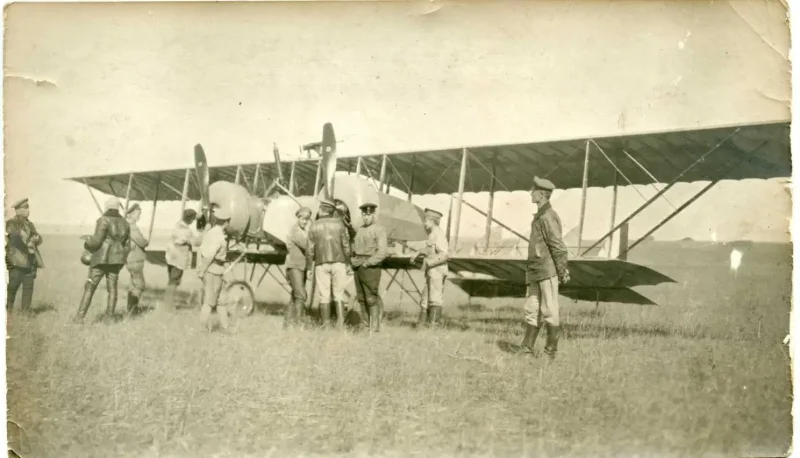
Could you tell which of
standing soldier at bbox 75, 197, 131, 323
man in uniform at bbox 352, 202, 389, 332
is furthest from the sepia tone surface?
man in uniform at bbox 352, 202, 389, 332

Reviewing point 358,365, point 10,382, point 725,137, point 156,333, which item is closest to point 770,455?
point 725,137

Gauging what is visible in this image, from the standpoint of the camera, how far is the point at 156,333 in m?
5.09

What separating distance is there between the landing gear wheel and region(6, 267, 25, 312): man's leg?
184cm

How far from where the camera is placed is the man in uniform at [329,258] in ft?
18.4

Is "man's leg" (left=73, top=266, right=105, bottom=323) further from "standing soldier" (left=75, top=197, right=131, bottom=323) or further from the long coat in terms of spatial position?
the long coat

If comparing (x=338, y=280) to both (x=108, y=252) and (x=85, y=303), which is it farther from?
(x=85, y=303)

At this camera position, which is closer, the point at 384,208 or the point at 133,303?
the point at 133,303

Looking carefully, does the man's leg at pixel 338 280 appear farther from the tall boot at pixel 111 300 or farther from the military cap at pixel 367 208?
the tall boot at pixel 111 300

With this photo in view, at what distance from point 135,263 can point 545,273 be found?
433cm

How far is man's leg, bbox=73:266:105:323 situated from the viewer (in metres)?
5.12

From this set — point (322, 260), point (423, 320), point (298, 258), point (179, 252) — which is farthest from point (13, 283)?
point (423, 320)

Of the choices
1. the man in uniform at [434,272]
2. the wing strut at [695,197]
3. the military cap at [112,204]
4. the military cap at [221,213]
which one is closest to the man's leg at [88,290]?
the military cap at [112,204]

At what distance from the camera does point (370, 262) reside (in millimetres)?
5594

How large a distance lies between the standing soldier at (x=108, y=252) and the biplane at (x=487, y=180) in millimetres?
447
